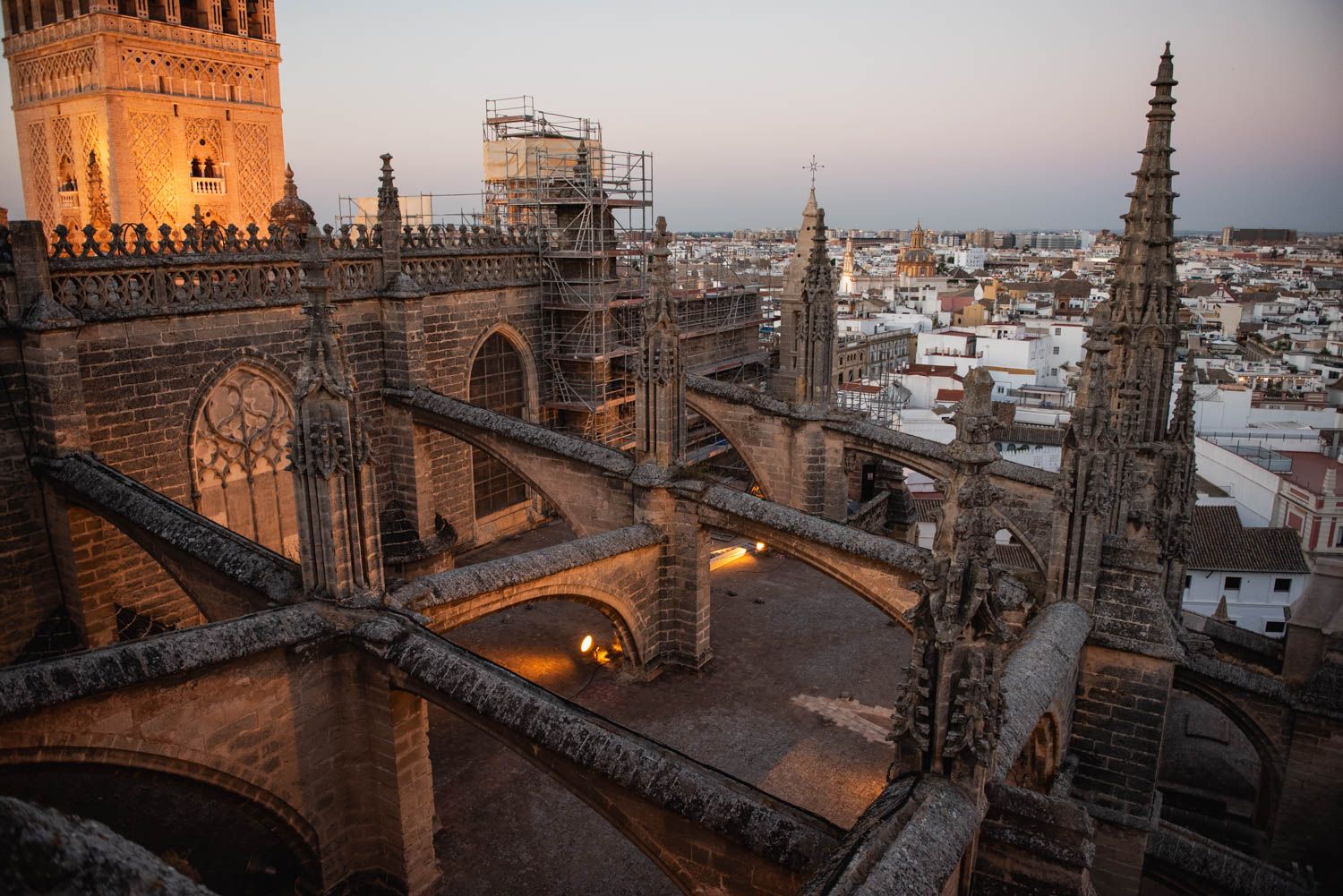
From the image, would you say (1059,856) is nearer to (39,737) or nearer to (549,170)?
(39,737)

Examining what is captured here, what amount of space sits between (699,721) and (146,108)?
1124 inches

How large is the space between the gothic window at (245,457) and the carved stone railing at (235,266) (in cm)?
145

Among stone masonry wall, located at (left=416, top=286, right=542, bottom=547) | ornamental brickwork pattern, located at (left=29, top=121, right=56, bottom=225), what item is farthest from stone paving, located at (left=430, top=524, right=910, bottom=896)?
ornamental brickwork pattern, located at (left=29, top=121, right=56, bottom=225)

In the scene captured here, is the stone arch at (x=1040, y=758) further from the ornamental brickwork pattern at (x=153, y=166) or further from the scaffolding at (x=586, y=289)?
the ornamental brickwork pattern at (x=153, y=166)

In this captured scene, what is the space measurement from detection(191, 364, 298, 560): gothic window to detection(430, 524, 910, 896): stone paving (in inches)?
150

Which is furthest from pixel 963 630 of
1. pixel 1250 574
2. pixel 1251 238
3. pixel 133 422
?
pixel 1251 238

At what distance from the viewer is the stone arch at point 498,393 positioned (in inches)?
768

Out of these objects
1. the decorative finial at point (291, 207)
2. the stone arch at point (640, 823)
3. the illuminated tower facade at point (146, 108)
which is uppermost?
the illuminated tower facade at point (146, 108)

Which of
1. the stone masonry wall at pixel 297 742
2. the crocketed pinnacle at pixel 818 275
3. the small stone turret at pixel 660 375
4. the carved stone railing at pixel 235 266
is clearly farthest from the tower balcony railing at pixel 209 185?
the stone masonry wall at pixel 297 742

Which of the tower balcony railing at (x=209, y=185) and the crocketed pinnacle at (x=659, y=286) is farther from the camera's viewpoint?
the tower balcony railing at (x=209, y=185)

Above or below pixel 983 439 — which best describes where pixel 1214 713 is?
below

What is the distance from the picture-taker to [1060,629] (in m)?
9.38

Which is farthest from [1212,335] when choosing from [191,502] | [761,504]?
[191,502]

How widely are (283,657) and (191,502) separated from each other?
650 centimetres
